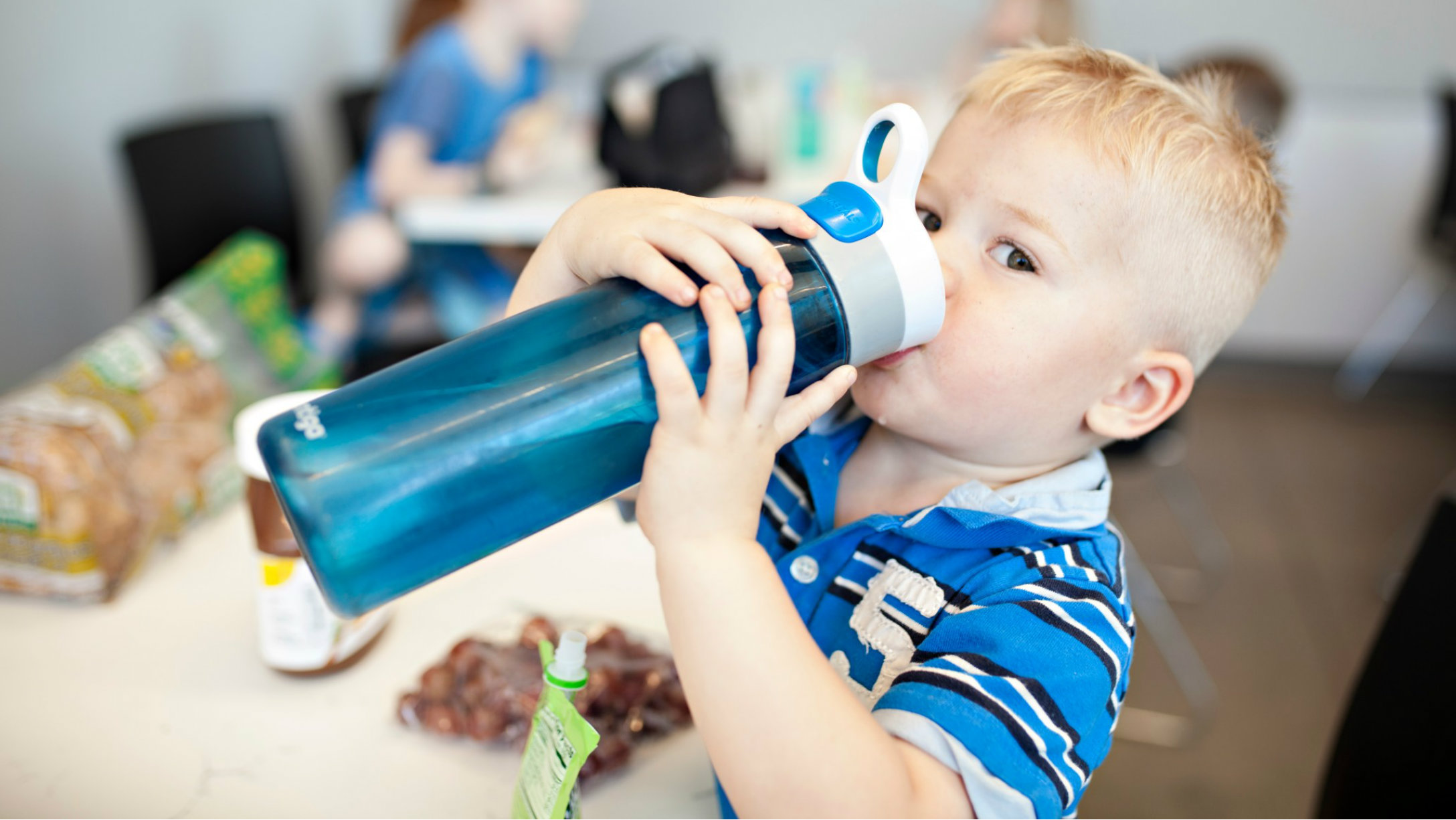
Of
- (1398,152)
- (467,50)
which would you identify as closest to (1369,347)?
(1398,152)

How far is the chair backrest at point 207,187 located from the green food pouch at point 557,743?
6.14 ft

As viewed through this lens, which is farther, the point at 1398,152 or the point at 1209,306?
the point at 1398,152

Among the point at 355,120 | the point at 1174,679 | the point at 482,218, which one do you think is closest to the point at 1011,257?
the point at 482,218

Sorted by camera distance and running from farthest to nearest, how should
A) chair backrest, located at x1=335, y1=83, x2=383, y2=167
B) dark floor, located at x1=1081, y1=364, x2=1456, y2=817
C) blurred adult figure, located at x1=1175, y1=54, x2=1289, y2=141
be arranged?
chair backrest, located at x1=335, y1=83, x2=383, y2=167 → blurred adult figure, located at x1=1175, y1=54, x2=1289, y2=141 → dark floor, located at x1=1081, y1=364, x2=1456, y2=817

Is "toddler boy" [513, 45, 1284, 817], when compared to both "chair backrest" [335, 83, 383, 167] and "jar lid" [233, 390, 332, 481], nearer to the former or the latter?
"jar lid" [233, 390, 332, 481]

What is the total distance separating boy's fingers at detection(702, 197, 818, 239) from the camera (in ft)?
1.98

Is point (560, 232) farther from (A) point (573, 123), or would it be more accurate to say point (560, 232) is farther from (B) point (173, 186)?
(A) point (573, 123)

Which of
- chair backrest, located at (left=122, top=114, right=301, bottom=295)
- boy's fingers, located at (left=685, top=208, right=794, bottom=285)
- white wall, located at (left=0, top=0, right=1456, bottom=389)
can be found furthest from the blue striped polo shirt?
white wall, located at (left=0, top=0, right=1456, bottom=389)

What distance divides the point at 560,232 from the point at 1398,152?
391 cm

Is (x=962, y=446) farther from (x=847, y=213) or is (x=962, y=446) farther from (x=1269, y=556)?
(x=1269, y=556)

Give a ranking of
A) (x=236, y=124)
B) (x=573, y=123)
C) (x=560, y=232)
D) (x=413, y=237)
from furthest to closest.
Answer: (x=573, y=123), (x=236, y=124), (x=413, y=237), (x=560, y=232)

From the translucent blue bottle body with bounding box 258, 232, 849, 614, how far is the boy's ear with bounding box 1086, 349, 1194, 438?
0.33 m

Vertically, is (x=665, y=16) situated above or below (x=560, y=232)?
below

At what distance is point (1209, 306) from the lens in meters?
0.77
